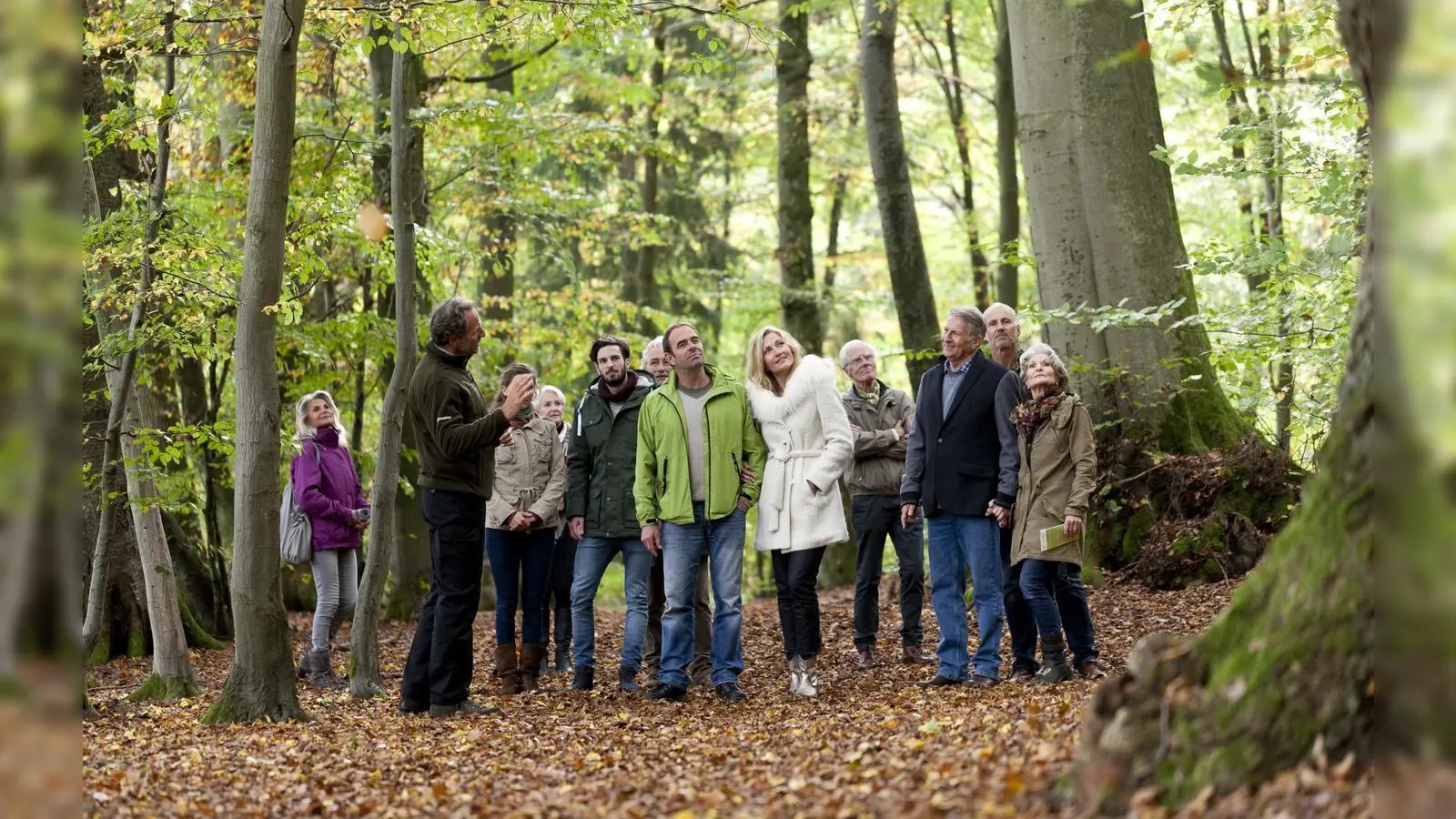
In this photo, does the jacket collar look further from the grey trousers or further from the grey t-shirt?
the grey trousers

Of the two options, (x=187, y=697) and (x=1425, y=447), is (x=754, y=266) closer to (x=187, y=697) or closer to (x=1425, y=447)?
(x=187, y=697)

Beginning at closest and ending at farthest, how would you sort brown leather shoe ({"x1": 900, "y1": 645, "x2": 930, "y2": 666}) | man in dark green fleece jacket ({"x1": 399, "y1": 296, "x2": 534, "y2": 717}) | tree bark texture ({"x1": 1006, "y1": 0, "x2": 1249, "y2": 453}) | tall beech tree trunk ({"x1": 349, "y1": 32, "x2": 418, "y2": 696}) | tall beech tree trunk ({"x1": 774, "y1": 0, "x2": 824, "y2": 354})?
man in dark green fleece jacket ({"x1": 399, "y1": 296, "x2": 534, "y2": 717})
tall beech tree trunk ({"x1": 349, "y1": 32, "x2": 418, "y2": 696})
brown leather shoe ({"x1": 900, "y1": 645, "x2": 930, "y2": 666})
tree bark texture ({"x1": 1006, "y1": 0, "x2": 1249, "y2": 453})
tall beech tree trunk ({"x1": 774, "y1": 0, "x2": 824, "y2": 354})

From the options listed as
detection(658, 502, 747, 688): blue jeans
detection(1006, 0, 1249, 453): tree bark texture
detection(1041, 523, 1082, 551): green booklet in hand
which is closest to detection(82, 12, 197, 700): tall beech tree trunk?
detection(658, 502, 747, 688): blue jeans

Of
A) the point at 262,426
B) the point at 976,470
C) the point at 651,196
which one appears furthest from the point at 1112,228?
the point at 651,196

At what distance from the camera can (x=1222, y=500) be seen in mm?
9789

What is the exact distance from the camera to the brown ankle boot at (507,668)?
802 centimetres

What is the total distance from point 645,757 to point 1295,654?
3.00 meters

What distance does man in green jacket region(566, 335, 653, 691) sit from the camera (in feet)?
25.3

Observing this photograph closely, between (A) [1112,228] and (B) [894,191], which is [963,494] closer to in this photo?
(A) [1112,228]

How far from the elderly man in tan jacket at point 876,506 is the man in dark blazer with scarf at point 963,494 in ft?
3.40

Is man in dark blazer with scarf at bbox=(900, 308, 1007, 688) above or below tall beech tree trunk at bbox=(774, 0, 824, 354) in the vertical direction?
below

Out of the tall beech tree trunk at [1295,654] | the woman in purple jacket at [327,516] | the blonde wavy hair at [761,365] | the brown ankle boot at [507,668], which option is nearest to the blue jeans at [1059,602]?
the blonde wavy hair at [761,365]

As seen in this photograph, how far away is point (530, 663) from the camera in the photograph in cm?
811

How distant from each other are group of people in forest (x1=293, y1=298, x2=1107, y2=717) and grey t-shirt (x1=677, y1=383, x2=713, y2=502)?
0.01 meters
